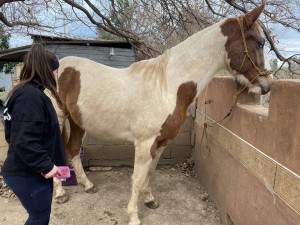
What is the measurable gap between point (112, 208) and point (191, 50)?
7.27 ft

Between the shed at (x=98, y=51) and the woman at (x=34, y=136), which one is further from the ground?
the shed at (x=98, y=51)

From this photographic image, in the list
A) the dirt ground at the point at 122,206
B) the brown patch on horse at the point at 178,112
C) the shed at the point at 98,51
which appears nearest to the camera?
the brown patch on horse at the point at 178,112

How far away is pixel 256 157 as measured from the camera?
179 centimetres

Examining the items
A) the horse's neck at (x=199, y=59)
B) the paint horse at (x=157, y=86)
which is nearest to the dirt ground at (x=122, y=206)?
the paint horse at (x=157, y=86)

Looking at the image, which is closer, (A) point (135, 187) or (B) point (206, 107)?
(A) point (135, 187)

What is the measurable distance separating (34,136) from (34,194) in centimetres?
45

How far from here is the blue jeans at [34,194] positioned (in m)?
1.40

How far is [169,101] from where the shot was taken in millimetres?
2205

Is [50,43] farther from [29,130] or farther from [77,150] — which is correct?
[29,130]

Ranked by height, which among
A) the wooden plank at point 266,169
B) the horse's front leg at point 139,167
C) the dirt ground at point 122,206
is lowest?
the dirt ground at point 122,206

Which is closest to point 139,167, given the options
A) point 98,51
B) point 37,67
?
point 37,67

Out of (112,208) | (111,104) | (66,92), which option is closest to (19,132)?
(111,104)

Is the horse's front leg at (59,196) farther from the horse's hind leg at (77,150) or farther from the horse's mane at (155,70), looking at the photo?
the horse's mane at (155,70)

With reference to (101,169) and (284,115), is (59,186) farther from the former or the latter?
(284,115)
